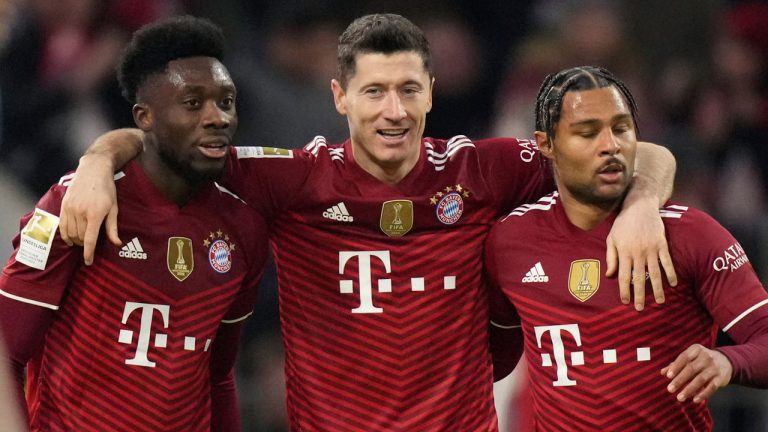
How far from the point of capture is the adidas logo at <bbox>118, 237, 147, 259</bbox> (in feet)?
12.6

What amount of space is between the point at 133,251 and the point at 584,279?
4.91 ft

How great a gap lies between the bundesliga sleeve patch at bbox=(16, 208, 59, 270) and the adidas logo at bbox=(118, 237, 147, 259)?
239 millimetres

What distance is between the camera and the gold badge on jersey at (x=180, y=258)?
3885 millimetres

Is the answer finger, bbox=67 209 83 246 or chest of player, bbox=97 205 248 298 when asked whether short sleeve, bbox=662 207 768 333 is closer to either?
chest of player, bbox=97 205 248 298

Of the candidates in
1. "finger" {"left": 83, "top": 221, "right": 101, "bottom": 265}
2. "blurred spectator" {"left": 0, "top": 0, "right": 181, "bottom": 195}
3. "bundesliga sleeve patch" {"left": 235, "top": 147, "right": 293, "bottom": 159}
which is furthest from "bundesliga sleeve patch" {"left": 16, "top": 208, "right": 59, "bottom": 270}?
"blurred spectator" {"left": 0, "top": 0, "right": 181, "bottom": 195}

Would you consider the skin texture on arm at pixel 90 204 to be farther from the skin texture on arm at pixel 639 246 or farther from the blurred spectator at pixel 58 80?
the blurred spectator at pixel 58 80

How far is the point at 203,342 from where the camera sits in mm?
3918

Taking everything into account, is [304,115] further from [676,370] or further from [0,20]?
[0,20]

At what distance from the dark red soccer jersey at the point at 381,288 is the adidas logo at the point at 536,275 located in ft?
0.68

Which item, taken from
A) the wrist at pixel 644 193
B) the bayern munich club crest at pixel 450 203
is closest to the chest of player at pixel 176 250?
the bayern munich club crest at pixel 450 203

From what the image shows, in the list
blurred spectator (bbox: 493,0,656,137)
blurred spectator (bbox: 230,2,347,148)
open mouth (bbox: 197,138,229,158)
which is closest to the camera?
open mouth (bbox: 197,138,229,158)

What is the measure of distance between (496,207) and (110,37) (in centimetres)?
304

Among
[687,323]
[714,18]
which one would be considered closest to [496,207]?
[687,323]

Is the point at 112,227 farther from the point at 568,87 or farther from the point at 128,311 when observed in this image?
the point at 568,87
